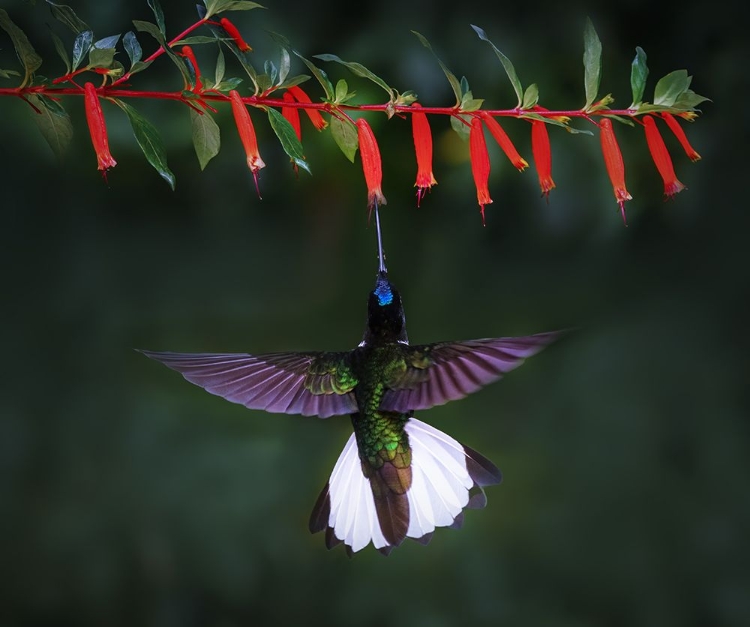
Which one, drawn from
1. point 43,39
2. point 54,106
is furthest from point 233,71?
point 54,106

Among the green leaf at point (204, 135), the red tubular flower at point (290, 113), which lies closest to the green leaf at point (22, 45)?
the green leaf at point (204, 135)

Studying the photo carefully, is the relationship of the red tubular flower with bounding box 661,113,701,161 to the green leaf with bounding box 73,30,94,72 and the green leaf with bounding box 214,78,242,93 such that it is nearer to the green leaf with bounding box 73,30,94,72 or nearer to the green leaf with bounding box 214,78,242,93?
the green leaf with bounding box 214,78,242,93

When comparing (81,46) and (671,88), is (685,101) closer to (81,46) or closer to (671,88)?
(671,88)

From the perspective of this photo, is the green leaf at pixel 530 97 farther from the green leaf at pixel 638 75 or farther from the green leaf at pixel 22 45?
the green leaf at pixel 22 45

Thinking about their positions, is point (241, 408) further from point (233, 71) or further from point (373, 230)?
point (233, 71)

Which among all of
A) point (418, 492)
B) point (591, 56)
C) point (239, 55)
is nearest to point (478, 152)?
point (591, 56)

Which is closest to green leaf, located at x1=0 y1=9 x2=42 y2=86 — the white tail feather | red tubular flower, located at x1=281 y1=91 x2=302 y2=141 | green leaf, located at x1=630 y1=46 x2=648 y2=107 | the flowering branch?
the flowering branch
